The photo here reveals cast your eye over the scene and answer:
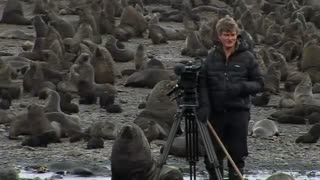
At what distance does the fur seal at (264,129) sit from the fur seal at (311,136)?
453mm

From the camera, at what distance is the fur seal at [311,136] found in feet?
42.8

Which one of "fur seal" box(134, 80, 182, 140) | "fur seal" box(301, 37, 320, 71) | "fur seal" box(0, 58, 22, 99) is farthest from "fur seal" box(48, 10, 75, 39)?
"fur seal" box(134, 80, 182, 140)

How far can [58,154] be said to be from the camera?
469 inches

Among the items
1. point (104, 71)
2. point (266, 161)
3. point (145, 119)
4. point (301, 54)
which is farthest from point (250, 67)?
point (301, 54)

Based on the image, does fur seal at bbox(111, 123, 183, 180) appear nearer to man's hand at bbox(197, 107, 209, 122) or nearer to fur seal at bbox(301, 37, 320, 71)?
man's hand at bbox(197, 107, 209, 122)

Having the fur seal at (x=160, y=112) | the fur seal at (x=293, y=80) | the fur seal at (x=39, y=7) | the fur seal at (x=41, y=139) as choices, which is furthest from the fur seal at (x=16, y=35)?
the fur seal at (x=41, y=139)

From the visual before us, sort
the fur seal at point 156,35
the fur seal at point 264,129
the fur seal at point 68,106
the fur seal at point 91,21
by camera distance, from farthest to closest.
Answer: the fur seal at point 156,35
the fur seal at point 91,21
the fur seal at point 68,106
the fur seal at point 264,129

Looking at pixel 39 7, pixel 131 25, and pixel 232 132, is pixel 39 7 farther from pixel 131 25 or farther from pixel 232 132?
pixel 232 132

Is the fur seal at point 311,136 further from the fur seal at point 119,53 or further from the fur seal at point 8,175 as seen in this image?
the fur seal at point 119,53

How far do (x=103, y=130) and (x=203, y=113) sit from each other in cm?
490

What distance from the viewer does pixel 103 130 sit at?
12797 mm

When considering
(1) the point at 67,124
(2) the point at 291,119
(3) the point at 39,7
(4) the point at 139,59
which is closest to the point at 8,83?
(4) the point at 139,59

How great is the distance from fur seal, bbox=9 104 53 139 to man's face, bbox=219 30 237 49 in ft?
15.5

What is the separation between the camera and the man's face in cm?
809
